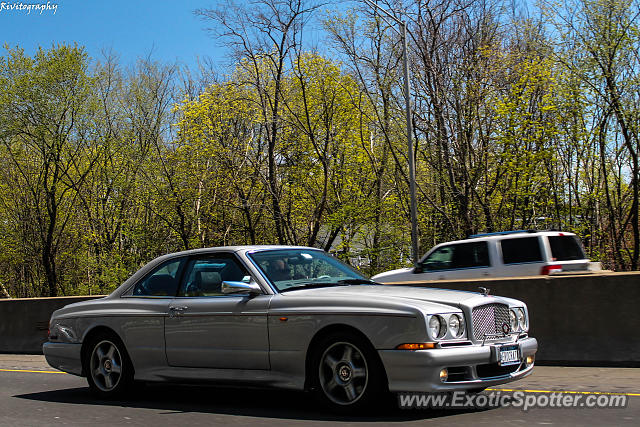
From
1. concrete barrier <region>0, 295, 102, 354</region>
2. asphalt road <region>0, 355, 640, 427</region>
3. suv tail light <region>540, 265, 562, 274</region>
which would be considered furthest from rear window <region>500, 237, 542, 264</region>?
concrete barrier <region>0, 295, 102, 354</region>

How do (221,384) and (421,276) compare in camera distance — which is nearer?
(221,384)

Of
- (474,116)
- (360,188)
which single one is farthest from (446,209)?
(360,188)

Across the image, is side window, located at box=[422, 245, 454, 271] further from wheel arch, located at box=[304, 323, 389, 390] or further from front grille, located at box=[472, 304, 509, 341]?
wheel arch, located at box=[304, 323, 389, 390]

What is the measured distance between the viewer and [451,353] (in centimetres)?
588

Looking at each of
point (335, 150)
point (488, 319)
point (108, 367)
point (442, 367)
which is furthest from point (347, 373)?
point (335, 150)

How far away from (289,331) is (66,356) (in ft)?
10.6

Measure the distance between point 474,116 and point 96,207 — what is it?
2884 centimetres

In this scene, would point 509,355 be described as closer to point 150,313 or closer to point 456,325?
point 456,325

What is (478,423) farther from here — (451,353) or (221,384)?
(221,384)

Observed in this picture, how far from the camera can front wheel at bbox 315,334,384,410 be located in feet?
20.0

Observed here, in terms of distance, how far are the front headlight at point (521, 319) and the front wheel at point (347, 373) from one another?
4.68 ft

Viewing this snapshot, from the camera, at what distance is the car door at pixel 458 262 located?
1515cm

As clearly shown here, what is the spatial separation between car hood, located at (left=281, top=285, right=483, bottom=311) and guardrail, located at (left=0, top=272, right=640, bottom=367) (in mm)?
3949

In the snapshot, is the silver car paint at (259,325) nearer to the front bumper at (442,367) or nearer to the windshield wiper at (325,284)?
the front bumper at (442,367)
